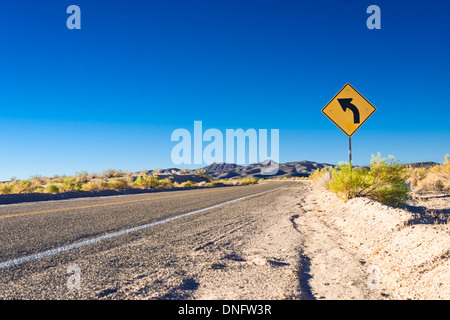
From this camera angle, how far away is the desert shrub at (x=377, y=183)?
23.1 feet

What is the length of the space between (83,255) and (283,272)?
2219 mm

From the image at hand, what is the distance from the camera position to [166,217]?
627cm

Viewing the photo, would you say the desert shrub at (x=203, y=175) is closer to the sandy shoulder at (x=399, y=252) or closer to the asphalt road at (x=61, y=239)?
the asphalt road at (x=61, y=239)

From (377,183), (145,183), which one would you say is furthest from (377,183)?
(145,183)

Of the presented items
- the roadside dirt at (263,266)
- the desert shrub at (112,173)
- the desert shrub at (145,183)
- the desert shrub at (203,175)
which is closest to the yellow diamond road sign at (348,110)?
the roadside dirt at (263,266)

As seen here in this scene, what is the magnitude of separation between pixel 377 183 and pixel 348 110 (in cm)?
241

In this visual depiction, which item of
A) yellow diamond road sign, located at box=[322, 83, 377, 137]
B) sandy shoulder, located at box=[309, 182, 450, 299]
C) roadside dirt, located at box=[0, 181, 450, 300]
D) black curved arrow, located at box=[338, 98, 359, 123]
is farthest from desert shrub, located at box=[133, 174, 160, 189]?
sandy shoulder, located at box=[309, 182, 450, 299]

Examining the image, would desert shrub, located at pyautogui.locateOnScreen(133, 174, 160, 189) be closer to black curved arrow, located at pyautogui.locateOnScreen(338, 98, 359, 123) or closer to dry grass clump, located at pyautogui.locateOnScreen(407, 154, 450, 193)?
black curved arrow, located at pyautogui.locateOnScreen(338, 98, 359, 123)

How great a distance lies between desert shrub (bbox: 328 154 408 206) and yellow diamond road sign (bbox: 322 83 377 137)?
1407 mm

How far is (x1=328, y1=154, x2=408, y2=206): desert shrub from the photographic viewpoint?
703 cm
